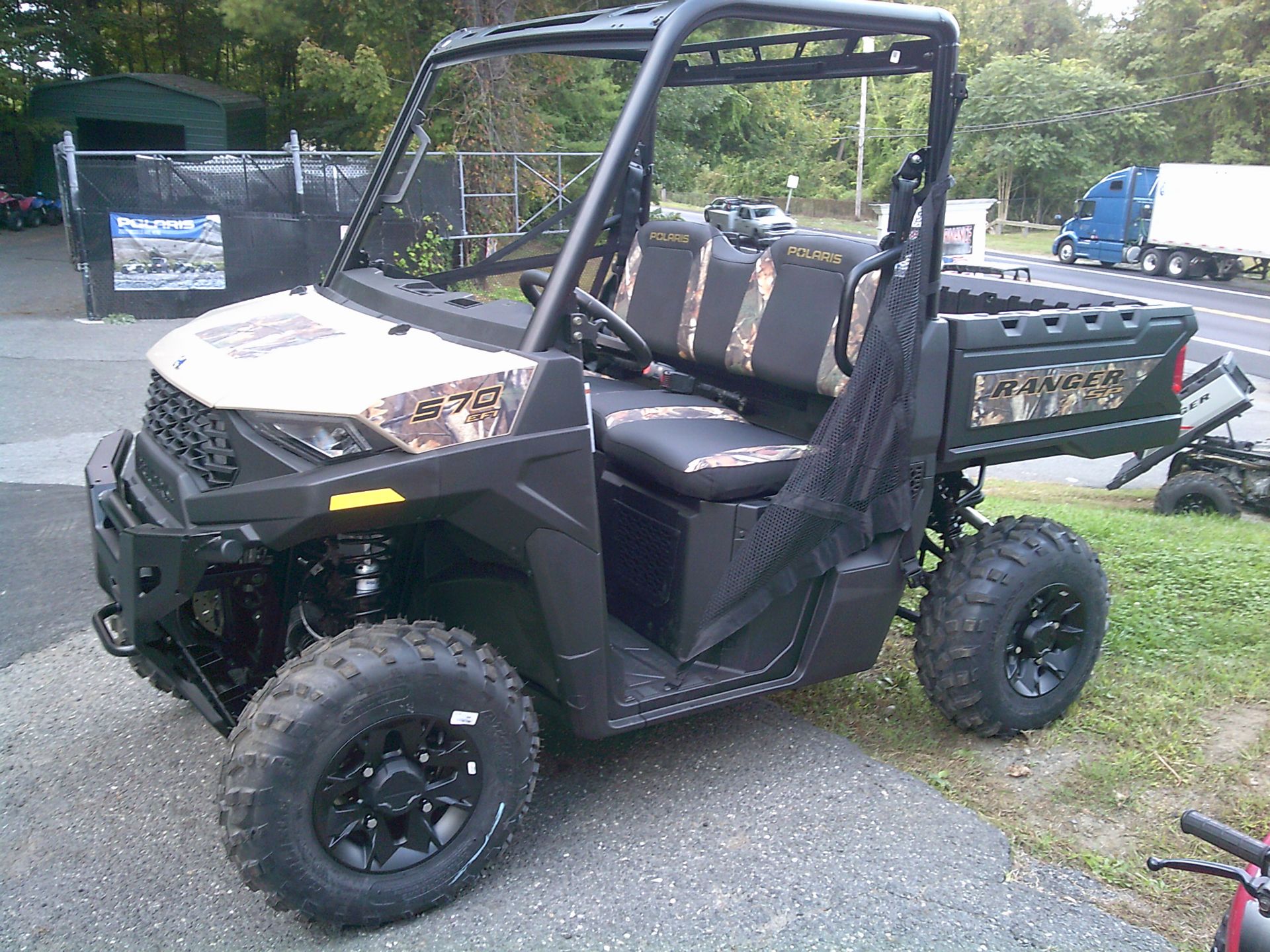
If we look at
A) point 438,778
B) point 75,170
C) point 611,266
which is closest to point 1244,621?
point 611,266

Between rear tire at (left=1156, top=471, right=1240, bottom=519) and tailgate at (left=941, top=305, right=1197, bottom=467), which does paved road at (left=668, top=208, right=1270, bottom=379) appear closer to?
rear tire at (left=1156, top=471, right=1240, bottom=519)

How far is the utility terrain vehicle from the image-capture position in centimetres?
275

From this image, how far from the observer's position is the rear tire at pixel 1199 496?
8734mm

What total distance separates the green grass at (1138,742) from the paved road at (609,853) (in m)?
0.14

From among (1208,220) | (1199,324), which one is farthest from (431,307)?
(1208,220)

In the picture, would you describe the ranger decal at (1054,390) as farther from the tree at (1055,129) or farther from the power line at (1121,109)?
the tree at (1055,129)

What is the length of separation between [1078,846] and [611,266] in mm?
3002

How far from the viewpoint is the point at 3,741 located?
387cm

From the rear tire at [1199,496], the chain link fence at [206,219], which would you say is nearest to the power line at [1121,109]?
the chain link fence at [206,219]

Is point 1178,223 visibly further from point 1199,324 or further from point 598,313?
point 598,313

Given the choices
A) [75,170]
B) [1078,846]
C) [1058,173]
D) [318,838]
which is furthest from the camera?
[1058,173]

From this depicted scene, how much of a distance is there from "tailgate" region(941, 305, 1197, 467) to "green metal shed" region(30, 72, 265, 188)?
24133 mm

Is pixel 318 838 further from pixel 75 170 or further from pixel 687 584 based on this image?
pixel 75 170

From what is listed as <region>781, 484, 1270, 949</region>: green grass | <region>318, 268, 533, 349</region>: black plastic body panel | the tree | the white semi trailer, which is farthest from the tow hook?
the tree
